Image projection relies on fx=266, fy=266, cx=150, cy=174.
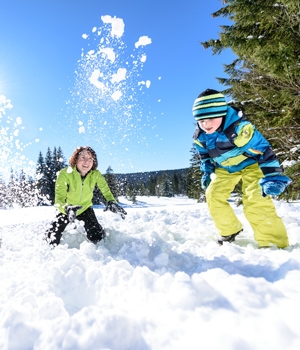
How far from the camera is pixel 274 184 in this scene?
10.1ft

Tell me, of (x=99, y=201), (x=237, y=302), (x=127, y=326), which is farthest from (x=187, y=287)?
(x=99, y=201)

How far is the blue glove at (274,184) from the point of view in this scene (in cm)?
304

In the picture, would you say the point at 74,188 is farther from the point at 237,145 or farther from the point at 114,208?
the point at 237,145

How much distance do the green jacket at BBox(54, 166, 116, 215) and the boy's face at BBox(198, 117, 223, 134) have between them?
2271 millimetres

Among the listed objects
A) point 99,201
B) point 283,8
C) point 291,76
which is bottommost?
point 99,201

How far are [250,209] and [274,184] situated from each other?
55 centimetres

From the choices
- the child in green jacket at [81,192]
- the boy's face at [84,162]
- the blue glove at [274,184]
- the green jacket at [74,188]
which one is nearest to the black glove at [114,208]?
the child in green jacket at [81,192]

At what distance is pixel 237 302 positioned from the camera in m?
1.69

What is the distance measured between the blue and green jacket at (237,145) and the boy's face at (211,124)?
0.07 metres

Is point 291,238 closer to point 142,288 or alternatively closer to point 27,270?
point 142,288

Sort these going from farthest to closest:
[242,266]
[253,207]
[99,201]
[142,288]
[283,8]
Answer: [99,201], [283,8], [253,207], [242,266], [142,288]

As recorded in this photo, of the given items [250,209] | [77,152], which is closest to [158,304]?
[250,209]

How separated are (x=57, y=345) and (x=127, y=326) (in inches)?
15.9

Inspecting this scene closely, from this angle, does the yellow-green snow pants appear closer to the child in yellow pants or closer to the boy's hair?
the child in yellow pants
